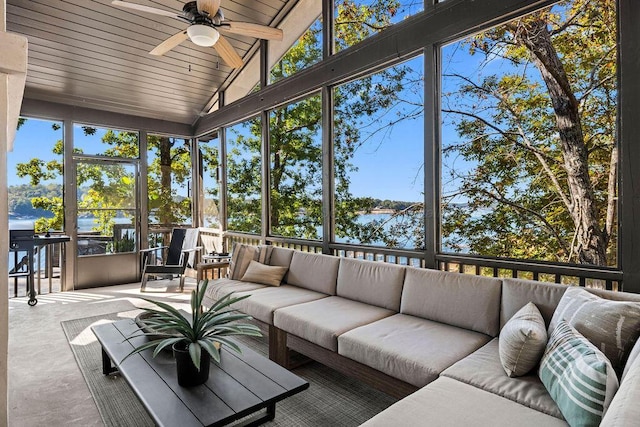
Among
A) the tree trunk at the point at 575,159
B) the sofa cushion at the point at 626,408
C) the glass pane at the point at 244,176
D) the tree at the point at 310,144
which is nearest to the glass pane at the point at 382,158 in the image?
Result: the tree at the point at 310,144

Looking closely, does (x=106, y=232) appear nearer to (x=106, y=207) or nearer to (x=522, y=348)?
(x=106, y=207)

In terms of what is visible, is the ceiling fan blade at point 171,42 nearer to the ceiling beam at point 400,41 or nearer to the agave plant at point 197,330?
the ceiling beam at point 400,41

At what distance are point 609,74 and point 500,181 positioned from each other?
91cm

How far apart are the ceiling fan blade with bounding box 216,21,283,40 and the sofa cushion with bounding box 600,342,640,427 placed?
3.33 meters

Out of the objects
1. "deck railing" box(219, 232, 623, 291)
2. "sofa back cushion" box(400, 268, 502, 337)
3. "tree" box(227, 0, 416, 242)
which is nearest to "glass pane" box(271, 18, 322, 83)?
"tree" box(227, 0, 416, 242)

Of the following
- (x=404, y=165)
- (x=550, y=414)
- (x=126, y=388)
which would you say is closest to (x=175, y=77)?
(x=404, y=165)

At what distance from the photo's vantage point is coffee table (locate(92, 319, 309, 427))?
1523mm

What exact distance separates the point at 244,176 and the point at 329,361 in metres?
3.80

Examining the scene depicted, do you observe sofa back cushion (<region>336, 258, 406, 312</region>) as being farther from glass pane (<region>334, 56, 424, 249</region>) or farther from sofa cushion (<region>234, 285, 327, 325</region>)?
glass pane (<region>334, 56, 424, 249</region>)

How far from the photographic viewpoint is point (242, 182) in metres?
5.69

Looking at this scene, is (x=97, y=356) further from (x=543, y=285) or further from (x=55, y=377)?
(x=543, y=285)

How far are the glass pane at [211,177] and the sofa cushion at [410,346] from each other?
453 centimetres

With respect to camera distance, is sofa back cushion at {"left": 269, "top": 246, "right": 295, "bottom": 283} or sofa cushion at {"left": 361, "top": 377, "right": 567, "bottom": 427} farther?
sofa back cushion at {"left": 269, "top": 246, "right": 295, "bottom": 283}

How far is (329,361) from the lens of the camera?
95.5 inches
